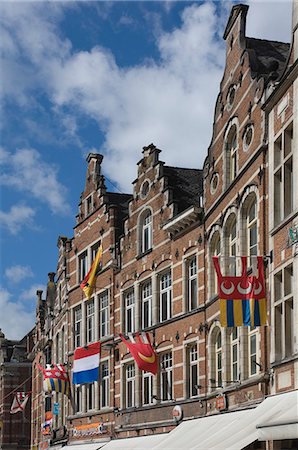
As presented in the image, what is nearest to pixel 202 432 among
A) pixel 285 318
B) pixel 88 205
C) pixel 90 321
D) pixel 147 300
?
pixel 285 318

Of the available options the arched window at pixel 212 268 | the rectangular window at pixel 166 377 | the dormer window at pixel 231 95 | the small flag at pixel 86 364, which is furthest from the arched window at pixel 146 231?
the dormer window at pixel 231 95

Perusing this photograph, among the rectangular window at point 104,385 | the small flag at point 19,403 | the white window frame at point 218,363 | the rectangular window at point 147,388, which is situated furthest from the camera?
→ the small flag at point 19,403

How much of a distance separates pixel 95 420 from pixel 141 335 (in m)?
8.29

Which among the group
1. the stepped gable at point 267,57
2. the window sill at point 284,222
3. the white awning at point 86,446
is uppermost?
the stepped gable at point 267,57

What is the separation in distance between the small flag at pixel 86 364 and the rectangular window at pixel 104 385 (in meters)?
0.26

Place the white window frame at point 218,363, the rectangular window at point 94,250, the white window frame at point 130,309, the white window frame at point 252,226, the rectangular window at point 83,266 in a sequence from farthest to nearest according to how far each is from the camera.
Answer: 1. the rectangular window at point 83,266
2. the rectangular window at point 94,250
3. the white window frame at point 130,309
4. the white window frame at point 218,363
5. the white window frame at point 252,226

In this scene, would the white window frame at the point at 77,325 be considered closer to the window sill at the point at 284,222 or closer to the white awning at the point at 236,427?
the white awning at the point at 236,427

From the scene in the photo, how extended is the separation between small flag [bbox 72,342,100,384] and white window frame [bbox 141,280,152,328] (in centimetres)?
504

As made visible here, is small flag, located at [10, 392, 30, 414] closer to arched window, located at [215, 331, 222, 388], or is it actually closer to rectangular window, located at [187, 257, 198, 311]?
rectangular window, located at [187, 257, 198, 311]

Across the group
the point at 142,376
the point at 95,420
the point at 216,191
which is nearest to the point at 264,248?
the point at 216,191

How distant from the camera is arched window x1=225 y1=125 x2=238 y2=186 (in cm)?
2733

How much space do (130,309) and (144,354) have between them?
480cm

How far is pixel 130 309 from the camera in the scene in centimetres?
3766

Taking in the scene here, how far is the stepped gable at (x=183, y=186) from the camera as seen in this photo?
111 ft
